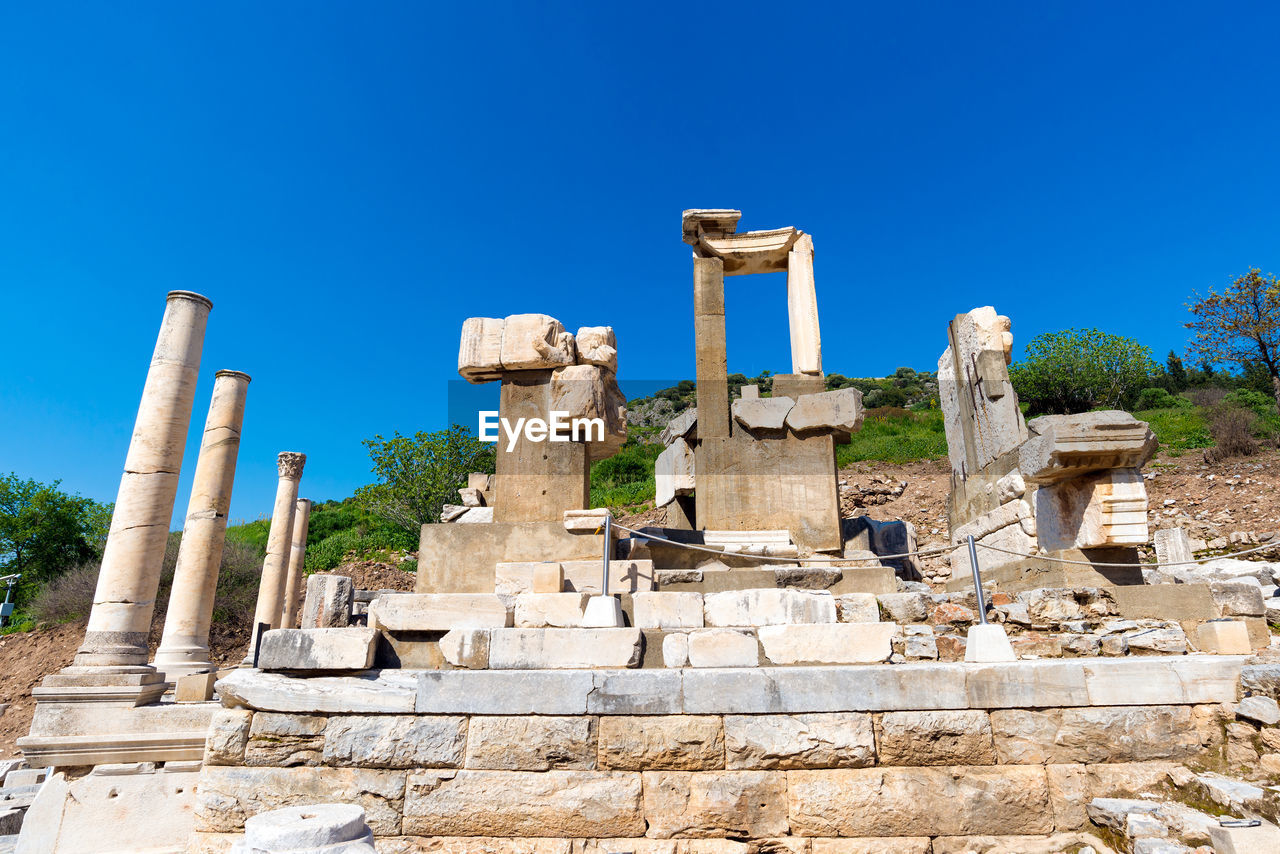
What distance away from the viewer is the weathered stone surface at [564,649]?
405 centimetres

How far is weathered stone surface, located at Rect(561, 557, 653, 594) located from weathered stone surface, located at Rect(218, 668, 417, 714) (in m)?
1.51

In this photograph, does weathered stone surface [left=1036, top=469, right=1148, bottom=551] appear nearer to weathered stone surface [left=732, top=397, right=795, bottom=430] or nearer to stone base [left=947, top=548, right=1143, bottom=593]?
stone base [left=947, top=548, right=1143, bottom=593]

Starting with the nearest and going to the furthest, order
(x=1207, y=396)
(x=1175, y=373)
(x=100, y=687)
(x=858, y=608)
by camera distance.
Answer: (x=858, y=608), (x=100, y=687), (x=1207, y=396), (x=1175, y=373)

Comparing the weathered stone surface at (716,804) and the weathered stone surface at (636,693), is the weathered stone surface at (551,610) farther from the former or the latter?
the weathered stone surface at (716,804)

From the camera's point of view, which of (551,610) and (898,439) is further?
(898,439)

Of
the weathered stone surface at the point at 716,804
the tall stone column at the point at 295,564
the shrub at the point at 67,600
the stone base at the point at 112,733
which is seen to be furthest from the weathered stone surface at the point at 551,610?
the shrub at the point at 67,600

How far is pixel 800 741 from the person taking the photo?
3643 mm

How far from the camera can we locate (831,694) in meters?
3.69

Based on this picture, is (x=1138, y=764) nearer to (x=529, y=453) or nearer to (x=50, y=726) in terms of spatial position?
(x=529, y=453)

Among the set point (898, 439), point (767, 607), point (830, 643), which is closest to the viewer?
point (830, 643)

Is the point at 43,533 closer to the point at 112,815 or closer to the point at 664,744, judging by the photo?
the point at 112,815

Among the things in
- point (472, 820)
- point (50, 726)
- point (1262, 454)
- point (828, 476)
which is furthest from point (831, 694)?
point (1262, 454)

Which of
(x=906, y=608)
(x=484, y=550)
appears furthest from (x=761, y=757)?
(x=484, y=550)

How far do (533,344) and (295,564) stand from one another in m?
11.5
